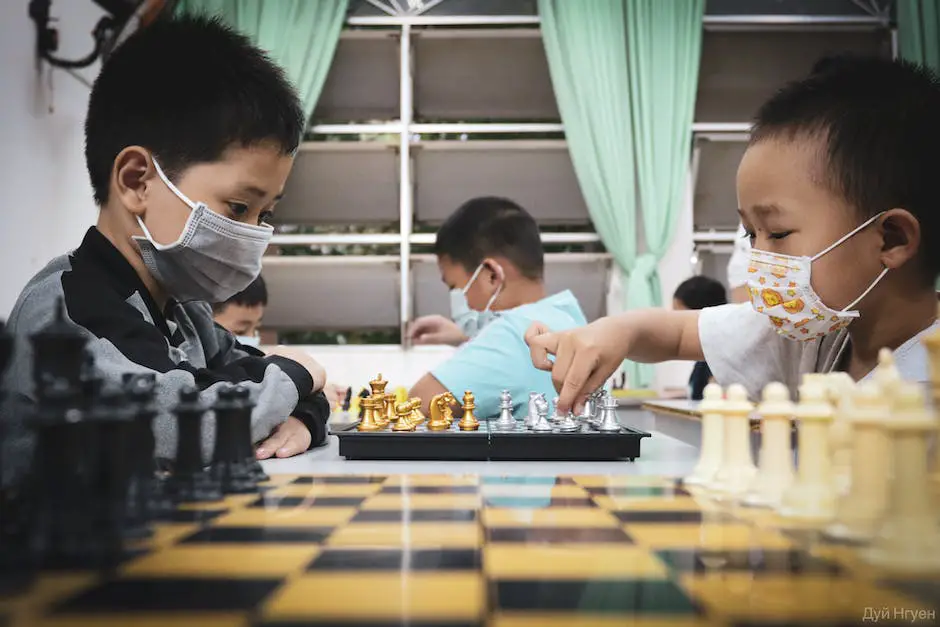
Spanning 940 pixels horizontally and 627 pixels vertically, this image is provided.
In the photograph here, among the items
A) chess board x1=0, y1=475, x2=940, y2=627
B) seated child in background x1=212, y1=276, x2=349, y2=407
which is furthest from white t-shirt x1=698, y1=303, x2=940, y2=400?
seated child in background x1=212, y1=276, x2=349, y2=407

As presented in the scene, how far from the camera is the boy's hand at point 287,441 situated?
1.21m

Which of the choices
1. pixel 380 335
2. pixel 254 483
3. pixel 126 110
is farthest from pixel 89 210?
pixel 254 483

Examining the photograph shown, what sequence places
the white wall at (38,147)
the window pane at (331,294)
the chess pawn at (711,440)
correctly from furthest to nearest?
the window pane at (331,294), the white wall at (38,147), the chess pawn at (711,440)

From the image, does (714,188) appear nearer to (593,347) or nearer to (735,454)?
(593,347)

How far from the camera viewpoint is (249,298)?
3639 millimetres

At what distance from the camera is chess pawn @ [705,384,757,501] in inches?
33.2

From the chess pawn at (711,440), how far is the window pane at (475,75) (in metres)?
4.37

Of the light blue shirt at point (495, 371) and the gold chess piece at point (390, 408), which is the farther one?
the light blue shirt at point (495, 371)

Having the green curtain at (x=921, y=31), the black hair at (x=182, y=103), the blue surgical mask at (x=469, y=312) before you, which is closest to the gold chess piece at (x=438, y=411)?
the black hair at (x=182, y=103)

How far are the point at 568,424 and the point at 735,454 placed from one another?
0.47m

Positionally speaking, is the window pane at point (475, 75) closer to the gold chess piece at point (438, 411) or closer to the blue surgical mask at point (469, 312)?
the blue surgical mask at point (469, 312)

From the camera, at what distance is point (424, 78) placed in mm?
5117

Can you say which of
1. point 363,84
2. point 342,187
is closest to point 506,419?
point 342,187

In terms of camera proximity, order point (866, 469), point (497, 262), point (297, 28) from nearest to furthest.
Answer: point (866, 469)
point (497, 262)
point (297, 28)
